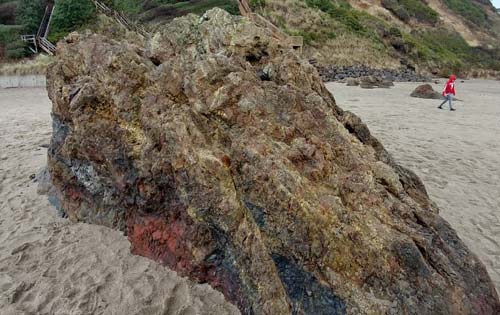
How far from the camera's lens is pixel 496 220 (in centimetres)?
499

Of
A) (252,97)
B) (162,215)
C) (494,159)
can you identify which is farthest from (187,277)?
(494,159)

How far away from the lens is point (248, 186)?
3.04 meters

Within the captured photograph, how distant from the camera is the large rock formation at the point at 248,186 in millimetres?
2703

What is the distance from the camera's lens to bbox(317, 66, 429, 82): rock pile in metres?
25.5

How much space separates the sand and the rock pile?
16384 millimetres

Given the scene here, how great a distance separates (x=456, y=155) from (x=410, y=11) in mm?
51045

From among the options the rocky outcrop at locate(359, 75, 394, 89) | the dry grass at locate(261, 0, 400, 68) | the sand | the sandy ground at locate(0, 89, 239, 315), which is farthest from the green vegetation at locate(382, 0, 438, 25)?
the sandy ground at locate(0, 89, 239, 315)

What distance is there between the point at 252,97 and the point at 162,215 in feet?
4.85

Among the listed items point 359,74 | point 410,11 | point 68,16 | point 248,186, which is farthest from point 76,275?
point 410,11

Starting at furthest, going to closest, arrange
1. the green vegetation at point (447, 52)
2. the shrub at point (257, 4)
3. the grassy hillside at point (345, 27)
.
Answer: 1. the green vegetation at point (447, 52)
2. the shrub at point (257, 4)
3. the grassy hillside at point (345, 27)

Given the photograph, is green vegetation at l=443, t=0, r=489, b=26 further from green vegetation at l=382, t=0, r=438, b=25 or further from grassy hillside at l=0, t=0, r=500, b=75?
green vegetation at l=382, t=0, r=438, b=25

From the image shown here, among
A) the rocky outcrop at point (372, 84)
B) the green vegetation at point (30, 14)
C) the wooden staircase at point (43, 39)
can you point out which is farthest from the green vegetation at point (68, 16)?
the rocky outcrop at point (372, 84)

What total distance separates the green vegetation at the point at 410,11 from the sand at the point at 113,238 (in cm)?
4481

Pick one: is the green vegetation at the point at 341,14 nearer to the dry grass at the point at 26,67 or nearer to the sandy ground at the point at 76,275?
the dry grass at the point at 26,67
